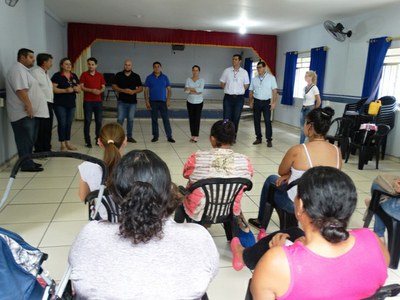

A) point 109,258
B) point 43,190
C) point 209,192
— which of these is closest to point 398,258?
point 209,192

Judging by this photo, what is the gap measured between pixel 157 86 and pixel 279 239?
4981 mm

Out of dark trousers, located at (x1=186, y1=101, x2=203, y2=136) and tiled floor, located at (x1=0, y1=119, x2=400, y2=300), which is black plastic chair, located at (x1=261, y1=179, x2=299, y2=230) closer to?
tiled floor, located at (x1=0, y1=119, x2=400, y2=300)

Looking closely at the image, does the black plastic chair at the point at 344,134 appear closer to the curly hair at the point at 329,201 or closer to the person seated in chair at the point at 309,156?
the person seated in chair at the point at 309,156

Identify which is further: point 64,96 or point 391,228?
point 64,96

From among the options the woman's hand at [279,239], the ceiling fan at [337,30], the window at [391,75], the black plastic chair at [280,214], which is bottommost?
the black plastic chair at [280,214]

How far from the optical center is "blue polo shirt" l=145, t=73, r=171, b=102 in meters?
5.95

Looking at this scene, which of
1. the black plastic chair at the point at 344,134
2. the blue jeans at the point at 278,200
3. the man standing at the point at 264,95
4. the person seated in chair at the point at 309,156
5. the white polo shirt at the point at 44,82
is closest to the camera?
the person seated in chair at the point at 309,156

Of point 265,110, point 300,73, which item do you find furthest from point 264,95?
point 300,73

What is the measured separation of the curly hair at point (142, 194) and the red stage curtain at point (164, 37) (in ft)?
26.6

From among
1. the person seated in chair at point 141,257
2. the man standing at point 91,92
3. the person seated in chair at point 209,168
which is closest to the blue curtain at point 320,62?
the man standing at point 91,92

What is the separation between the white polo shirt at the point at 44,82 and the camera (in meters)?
4.19

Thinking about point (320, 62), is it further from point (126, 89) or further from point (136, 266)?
point (136, 266)

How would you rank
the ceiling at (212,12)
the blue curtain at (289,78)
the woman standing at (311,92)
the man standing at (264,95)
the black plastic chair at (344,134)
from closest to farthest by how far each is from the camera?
the black plastic chair at (344,134) < the ceiling at (212,12) < the woman standing at (311,92) < the man standing at (264,95) < the blue curtain at (289,78)

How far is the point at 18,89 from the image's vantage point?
12.3 feet
